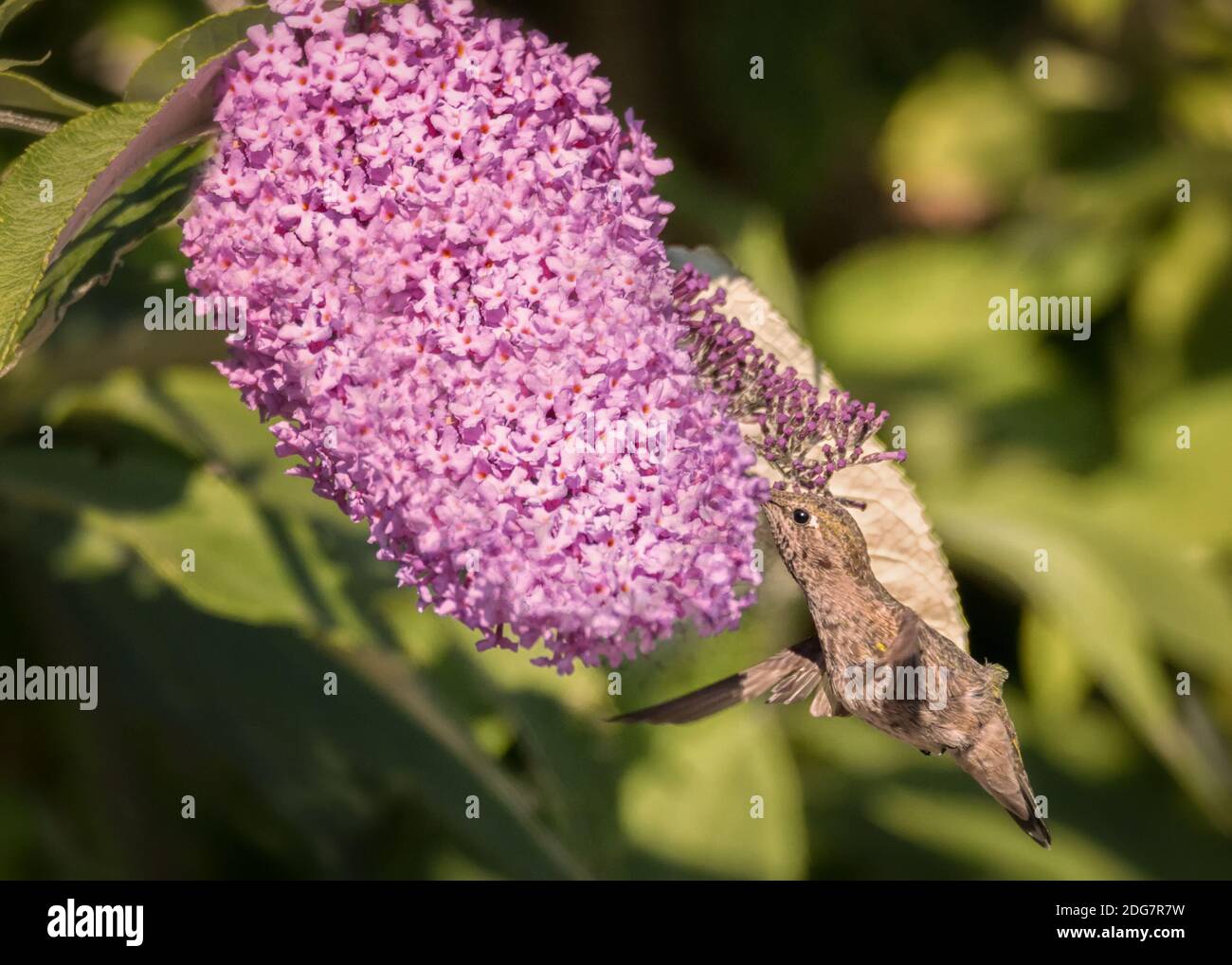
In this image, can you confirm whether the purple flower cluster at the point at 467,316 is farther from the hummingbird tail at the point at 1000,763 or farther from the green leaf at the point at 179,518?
the green leaf at the point at 179,518

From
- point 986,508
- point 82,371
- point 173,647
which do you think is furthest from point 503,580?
point 986,508

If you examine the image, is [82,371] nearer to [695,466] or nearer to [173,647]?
[173,647]

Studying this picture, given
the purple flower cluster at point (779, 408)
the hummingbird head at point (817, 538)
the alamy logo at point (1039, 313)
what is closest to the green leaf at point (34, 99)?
the purple flower cluster at point (779, 408)

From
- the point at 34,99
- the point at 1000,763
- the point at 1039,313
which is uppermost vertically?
the point at 1039,313

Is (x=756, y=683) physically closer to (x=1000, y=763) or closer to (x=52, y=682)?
(x=1000, y=763)

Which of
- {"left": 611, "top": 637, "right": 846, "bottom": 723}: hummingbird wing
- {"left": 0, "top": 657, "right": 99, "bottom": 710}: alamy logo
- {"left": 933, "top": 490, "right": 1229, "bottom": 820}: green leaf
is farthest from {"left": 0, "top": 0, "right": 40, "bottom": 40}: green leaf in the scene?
{"left": 933, "top": 490, "right": 1229, "bottom": 820}: green leaf

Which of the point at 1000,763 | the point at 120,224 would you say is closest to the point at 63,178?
the point at 120,224
